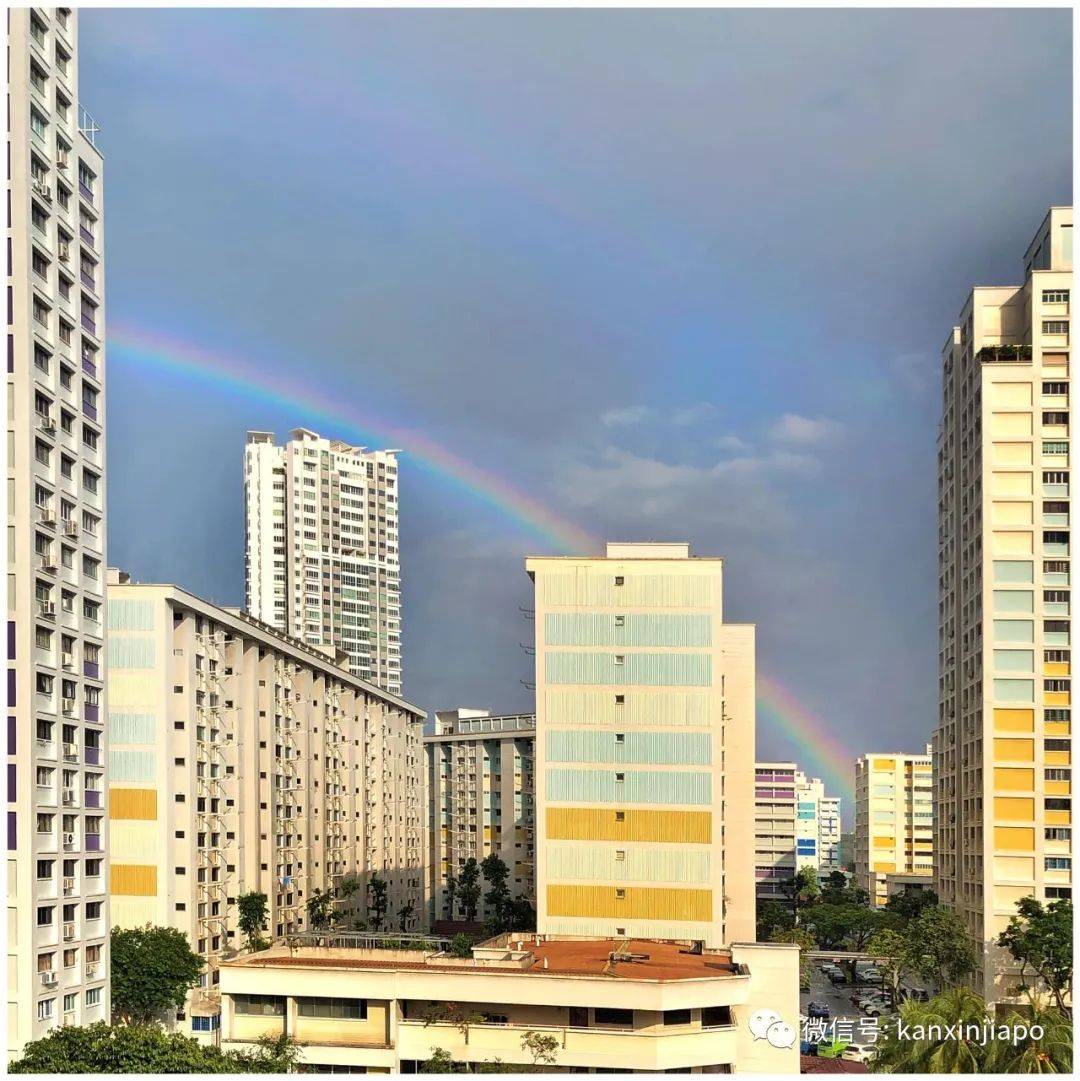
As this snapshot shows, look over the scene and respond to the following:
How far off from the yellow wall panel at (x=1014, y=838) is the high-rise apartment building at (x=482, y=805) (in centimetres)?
3225

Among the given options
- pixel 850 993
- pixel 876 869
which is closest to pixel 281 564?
pixel 876 869

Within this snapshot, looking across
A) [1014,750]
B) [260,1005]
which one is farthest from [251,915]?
[1014,750]

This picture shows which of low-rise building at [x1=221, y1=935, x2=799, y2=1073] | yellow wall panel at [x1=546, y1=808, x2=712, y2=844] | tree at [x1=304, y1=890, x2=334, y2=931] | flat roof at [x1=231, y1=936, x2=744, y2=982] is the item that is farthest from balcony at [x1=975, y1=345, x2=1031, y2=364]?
tree at [x1=304, y1=890, x2=334, y2=931]

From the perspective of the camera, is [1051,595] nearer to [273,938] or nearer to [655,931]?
[655,931]

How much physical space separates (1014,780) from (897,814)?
235 ft

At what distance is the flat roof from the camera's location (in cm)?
3022

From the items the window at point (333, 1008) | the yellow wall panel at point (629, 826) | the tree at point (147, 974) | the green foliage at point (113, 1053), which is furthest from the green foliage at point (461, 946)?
the green foliage at point (113, 1053)

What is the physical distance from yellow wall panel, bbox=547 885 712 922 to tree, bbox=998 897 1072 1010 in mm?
8821

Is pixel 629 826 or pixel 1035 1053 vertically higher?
pixel 629 826

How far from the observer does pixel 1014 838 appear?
1652 inches

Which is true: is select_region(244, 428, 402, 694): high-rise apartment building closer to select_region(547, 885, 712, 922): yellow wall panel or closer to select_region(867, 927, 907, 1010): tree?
select_region(867, 927, 907, 1010): tree

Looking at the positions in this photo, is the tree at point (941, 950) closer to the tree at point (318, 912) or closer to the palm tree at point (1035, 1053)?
the palm tree at point (1035, 1053)

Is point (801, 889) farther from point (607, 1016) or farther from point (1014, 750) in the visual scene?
point (607, 1016)

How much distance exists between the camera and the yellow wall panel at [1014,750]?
42.3m
